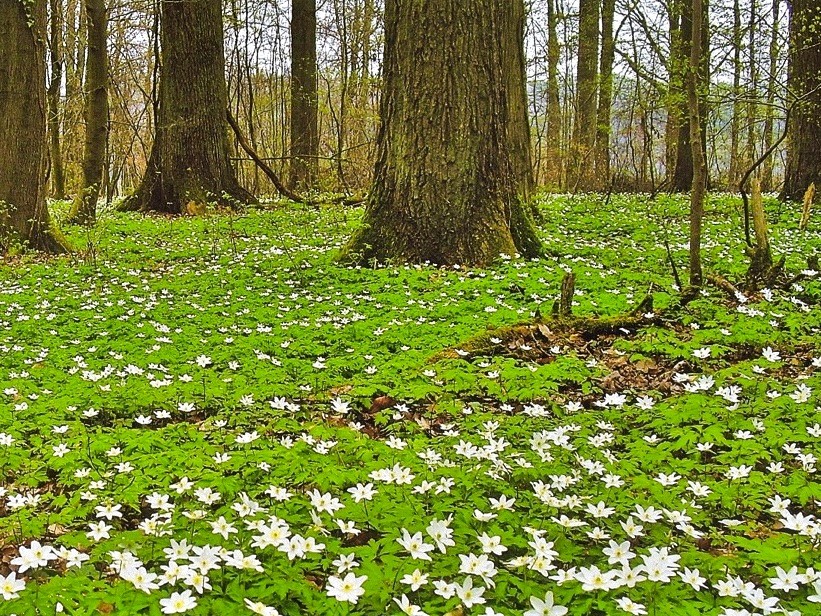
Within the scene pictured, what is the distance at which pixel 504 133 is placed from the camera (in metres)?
7.20

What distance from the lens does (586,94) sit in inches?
707

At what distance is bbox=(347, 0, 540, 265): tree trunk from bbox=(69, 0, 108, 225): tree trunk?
19.0ft

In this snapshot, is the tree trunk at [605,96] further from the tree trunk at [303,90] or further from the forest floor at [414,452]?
the forest floor at [414,452]

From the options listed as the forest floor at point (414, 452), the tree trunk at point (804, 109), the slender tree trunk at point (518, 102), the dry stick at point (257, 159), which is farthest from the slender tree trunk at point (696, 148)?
the dry stick at point (257, 159)

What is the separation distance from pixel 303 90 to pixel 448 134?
29.3ft

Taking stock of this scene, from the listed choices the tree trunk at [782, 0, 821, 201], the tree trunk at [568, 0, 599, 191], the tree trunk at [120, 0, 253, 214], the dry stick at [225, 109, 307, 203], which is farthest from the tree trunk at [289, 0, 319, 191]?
the tree trunk at [782, 0, 821, 201]

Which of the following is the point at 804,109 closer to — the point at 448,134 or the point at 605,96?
the point at 605,96

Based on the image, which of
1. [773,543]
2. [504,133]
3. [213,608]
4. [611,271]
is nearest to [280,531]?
[213,608]

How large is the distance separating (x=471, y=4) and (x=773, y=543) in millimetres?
6206

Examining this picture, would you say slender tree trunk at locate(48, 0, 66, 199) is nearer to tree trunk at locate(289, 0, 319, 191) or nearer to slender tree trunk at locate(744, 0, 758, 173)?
tree trunk at locate(289, 0, 319, 191)

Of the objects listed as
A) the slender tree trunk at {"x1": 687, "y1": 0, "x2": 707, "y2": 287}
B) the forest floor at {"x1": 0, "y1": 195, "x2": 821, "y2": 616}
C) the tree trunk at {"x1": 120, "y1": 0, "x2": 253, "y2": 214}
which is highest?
the tree trunk at {"x1": 120, "y1": 0, "x2": 253, "y2": 214}

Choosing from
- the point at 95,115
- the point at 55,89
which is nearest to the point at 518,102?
the point at 95,115

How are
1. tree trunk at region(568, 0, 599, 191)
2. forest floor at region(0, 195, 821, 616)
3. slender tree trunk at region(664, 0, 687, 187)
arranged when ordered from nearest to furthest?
forest floor at region(0, 195, 821, 616)
slender tree trunk at region(664, 0, 687, 187)
tree trunk at region(568, 0, 599, 191)

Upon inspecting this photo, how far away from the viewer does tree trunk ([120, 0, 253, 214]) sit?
39.5ft
